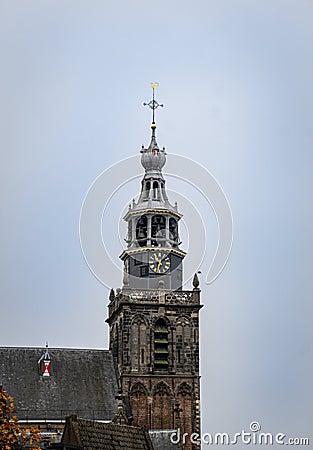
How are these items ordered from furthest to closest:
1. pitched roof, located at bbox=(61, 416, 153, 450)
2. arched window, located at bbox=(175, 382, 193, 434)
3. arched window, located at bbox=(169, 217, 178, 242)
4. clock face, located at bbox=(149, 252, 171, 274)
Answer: arched window, located at bbox=(169, 217, 178, 242), clock face, located at bbox=(149, 252, 171, 274), arched window, located at bbox=(175, 382, 193, 434), pitched roof, located at bbox=(61, 416, 153, 450)

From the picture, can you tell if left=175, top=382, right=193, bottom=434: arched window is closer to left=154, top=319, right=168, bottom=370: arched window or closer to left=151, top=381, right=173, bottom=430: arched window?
left=151, top=381, right=173, bottom=430: arched window

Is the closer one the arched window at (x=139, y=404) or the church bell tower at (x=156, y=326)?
the arched window at (x=139, y=404)

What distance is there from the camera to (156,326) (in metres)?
64.4

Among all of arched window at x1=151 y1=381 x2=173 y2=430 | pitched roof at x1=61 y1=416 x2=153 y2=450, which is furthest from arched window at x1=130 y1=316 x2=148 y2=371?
pitched roof at x1=61 y1=416 x2=153 y2=450

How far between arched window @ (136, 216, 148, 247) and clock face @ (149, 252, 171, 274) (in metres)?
1.34

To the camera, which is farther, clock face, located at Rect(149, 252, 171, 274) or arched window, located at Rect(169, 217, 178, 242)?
arched window, located at Rect(169, 217, 178, 242)

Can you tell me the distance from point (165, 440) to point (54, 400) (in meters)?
8.54

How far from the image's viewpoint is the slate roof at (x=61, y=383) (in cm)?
6169

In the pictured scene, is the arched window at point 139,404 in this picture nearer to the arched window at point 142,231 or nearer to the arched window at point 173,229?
the arched window at point 142,231

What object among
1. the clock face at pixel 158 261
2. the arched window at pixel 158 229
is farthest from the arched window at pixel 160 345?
the arched window at pixel 158 229

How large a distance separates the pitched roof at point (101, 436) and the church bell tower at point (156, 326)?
10656 millimetres

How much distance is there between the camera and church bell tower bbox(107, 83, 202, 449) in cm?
6250

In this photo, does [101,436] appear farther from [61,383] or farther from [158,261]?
[158,261]

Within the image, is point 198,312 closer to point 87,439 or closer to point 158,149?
point 158,149
